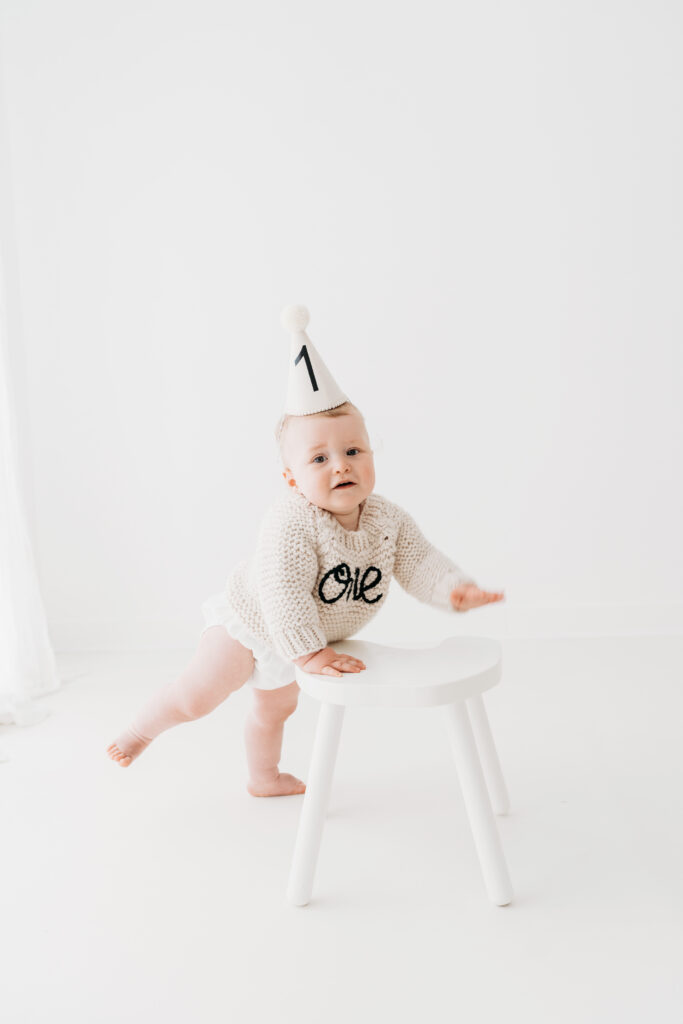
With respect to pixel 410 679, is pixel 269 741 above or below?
below

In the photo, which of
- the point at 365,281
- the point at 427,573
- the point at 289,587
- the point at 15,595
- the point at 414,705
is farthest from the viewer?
the point at 365,281

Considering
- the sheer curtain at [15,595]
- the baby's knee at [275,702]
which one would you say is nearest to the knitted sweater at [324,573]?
the baby's knee at [275,702]

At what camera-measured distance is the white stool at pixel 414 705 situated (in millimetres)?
1110

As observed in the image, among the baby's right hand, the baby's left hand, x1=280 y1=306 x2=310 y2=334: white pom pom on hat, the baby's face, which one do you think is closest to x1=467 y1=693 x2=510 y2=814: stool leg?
the baby's left hand

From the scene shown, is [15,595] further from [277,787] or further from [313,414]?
[313,414]

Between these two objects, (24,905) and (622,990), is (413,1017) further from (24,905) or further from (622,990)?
(24,905)

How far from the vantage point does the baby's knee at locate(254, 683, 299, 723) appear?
4.68 ft

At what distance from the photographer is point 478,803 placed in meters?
1.14

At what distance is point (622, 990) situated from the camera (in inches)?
39.1

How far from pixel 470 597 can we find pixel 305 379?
38cm

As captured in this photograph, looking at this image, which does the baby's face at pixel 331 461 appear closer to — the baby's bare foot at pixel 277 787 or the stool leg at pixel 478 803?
the stool leg at pixel 478 803

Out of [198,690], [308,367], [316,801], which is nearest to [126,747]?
[198,690]

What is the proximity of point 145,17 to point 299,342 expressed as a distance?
1392 millimetres

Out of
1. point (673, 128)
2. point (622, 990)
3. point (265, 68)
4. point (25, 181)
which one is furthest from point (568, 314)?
point (622, 990)
